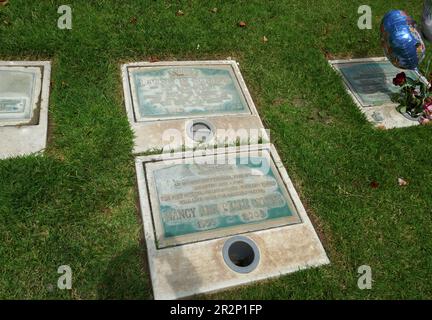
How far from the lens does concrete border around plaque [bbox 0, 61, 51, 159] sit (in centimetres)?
308

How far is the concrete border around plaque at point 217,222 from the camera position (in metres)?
2.58

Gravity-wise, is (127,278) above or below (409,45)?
below

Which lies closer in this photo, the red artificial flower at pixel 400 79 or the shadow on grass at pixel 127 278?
the shadow on grass at pixel 127 278

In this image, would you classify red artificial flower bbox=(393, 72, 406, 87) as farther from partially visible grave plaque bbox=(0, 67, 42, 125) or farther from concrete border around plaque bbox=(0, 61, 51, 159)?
partially visible grave plaque bbox=(0, 67, 42, 125)

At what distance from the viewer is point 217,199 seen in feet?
9.66

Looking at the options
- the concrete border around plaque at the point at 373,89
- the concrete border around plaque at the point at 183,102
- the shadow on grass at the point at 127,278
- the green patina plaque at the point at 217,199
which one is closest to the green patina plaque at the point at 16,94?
the concrete border around plaque at the point at 183,102

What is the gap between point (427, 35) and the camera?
3.55 metres

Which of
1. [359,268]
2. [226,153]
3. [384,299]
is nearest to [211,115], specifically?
[226,153]

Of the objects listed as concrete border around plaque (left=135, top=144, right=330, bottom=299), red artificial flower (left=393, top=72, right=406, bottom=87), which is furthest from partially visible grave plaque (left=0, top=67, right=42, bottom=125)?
red artificial flower (left=393, top=72, right=406, bottom=87)

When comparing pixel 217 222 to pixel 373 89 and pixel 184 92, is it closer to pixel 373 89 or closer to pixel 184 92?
pixel 184 92

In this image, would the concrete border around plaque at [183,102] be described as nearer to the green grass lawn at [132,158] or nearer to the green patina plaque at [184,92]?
the green patina plaque at [184,92]

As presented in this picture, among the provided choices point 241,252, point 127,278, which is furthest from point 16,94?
point 241,252

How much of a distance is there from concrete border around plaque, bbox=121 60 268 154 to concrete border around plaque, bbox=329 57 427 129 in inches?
52.4

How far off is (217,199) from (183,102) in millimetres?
1196
